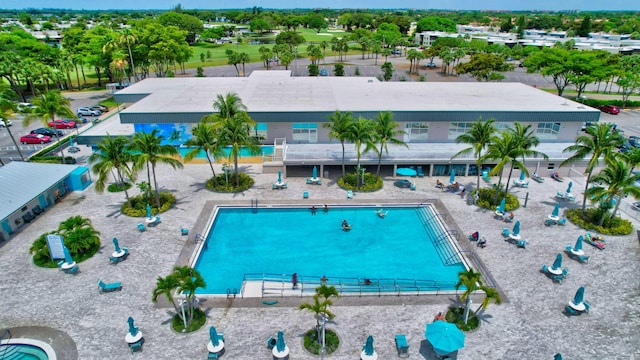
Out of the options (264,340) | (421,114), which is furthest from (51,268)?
(421,114)

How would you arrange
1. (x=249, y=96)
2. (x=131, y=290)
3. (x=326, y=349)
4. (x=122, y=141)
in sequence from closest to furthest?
1. (x=326, y=349)
2. (x=131, y=290)
3. (x=122, y=141)
4. (x=249, y=96)

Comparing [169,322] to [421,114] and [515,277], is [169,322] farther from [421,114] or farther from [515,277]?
[421,114]

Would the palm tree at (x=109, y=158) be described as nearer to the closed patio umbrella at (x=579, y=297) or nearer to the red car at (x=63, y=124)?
the red car at (x=63, y=124)

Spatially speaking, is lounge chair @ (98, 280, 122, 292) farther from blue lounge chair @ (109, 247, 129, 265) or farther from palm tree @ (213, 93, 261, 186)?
palm tree @ (213, 93, 261, 186)

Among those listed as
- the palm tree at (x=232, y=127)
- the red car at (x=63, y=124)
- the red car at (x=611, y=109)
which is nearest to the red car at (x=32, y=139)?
the red car at (x=63, y=124)

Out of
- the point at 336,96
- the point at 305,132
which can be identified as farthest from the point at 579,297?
the point at 336,96

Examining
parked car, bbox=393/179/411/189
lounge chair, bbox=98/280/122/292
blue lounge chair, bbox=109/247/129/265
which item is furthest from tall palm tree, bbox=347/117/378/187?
lounge chair, bbox=98/280/122/292
